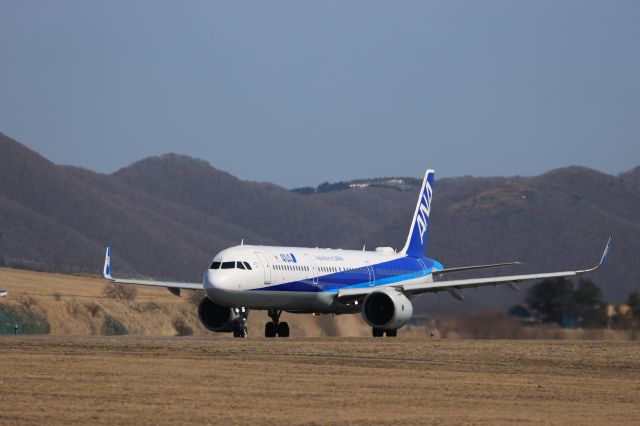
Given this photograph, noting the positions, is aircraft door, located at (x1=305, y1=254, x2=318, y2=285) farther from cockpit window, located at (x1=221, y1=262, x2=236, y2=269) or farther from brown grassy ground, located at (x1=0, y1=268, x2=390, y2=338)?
brown grassy ground, located at (x1=0, y1=268, x2=390, y2=338)

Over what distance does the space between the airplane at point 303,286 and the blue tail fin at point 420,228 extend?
2683 mm

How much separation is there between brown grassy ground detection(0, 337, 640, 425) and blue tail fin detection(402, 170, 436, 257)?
21.5 m

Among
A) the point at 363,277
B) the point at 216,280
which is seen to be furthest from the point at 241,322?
the point at 363,277

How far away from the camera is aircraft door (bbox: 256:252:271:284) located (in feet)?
156

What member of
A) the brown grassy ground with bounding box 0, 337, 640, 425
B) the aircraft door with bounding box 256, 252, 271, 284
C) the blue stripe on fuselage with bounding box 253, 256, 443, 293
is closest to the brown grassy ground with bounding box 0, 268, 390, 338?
the blue stripe on fuselage with bounding box 253, 256, 443, 293

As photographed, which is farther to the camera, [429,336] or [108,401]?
[429,336]

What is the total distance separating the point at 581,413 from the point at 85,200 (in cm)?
17056

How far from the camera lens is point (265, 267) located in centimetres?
4766

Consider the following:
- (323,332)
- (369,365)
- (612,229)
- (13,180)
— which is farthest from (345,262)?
(13,180)

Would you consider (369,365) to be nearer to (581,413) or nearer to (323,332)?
(581,413)

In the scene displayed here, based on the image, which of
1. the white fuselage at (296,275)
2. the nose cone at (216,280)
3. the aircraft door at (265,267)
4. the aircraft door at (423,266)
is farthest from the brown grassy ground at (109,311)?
the nose cone at (216,280)

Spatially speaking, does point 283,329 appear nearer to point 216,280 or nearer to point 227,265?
point 227,265

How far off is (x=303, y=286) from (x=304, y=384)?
2393 cm

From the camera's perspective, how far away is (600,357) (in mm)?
37000
